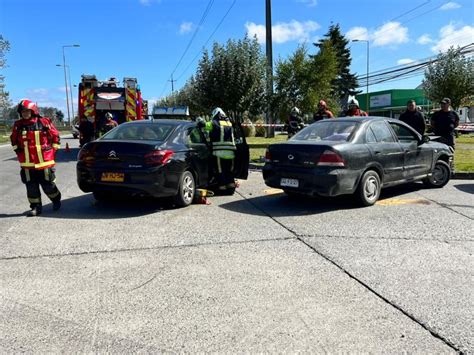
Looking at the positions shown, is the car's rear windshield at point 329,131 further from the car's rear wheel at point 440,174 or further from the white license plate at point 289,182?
the car's rear wheel at point 440,174

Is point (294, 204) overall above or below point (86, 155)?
below

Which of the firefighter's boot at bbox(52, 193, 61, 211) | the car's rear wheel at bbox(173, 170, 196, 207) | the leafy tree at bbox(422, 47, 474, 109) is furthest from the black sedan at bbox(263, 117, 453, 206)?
the leafy tree at bbox(422, 47, 474, 109)

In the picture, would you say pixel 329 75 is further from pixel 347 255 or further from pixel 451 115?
pixel 347 255

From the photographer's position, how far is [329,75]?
92.2 ft

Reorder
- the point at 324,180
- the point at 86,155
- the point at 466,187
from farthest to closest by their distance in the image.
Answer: the point at 466,187
the point at 86,155
the point at 324,180

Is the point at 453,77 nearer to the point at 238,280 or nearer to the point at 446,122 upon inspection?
the point at 446,122

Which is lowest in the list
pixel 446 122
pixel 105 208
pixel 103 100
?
pixel 105 208

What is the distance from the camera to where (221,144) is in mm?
8289


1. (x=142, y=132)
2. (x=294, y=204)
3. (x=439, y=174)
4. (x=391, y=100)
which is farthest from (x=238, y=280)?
(x=391, y=100)

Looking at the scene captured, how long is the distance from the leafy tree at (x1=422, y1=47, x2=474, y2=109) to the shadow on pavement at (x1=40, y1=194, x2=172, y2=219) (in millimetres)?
27881

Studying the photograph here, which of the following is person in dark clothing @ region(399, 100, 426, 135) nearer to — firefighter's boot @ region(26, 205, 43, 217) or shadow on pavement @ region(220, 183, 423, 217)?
shadow on pavement @ region(220, 183, 423, 217)

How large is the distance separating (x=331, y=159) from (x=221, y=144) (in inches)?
90.7

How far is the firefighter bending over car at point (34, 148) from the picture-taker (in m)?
6.76

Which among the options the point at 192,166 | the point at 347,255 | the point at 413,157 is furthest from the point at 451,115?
the point at 347,255
